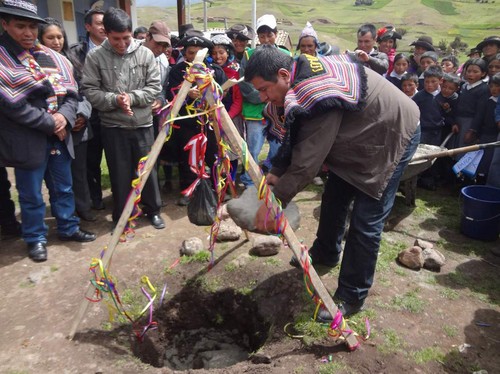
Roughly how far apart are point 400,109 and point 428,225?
2784mm

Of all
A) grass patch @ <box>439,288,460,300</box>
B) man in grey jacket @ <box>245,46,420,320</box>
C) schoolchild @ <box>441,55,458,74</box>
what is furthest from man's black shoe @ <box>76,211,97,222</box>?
schoolchild @ <box>441,55,458,74</box>

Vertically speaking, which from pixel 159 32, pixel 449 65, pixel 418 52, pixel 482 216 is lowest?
pixel 482 216

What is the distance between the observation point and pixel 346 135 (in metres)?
2.54

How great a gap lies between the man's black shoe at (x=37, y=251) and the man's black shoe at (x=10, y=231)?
545 mm

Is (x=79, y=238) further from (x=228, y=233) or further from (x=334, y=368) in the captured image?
(x=334, y=368)

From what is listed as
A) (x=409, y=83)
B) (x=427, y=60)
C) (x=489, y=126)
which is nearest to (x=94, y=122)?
(x=409, y=83)

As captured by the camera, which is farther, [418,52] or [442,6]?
[442,6]

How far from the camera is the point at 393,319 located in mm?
3084

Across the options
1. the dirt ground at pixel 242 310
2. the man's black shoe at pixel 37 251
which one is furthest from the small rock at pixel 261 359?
the man's black shoe at pixel 37 251

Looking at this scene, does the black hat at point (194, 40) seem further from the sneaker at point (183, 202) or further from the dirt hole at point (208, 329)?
the dirt hole at point (208, 329)

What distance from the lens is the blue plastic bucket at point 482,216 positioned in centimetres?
436

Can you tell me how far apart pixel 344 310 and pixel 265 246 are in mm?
1081

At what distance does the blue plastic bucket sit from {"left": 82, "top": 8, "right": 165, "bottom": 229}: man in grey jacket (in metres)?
3.73

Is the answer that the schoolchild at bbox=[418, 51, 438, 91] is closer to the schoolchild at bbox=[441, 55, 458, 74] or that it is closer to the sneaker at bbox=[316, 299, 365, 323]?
the schoolchild at bbox=[441, 55, 458, 74]
